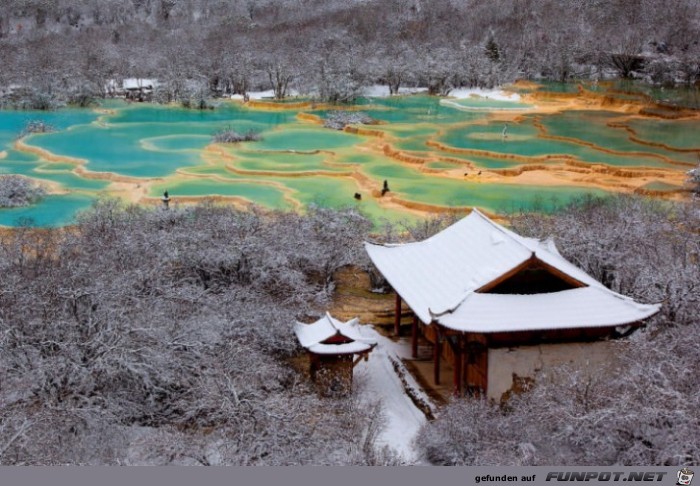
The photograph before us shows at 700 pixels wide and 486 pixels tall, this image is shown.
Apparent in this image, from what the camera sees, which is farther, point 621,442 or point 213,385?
point 213,385

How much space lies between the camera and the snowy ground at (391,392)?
11.5 meters

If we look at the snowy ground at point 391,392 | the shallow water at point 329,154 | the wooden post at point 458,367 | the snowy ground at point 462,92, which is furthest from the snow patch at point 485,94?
the wooden post at point 458,367

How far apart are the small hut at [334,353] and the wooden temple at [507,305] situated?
1.22 metres

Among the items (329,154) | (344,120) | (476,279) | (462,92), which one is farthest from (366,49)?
(476,279)

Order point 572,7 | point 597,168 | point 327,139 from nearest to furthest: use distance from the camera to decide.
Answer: point 597,168
point 327,139
point 572,7

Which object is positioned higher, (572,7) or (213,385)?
(572,7)

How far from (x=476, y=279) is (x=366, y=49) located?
59.9 m

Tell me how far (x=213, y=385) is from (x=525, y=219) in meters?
11.1

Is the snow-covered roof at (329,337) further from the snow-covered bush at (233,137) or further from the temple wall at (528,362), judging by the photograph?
A: the snow-covered bush at (233,137)

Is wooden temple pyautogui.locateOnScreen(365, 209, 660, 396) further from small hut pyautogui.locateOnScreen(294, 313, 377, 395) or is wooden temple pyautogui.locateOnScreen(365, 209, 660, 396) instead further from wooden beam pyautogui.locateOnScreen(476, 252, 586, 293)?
small hut pyautogui.locateOnScreen(294, 313, 377, 395)

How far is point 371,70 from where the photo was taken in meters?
62.7

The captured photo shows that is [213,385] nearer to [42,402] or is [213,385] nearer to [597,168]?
[42,402]

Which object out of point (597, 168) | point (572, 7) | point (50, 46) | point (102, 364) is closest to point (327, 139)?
point (597, 168)

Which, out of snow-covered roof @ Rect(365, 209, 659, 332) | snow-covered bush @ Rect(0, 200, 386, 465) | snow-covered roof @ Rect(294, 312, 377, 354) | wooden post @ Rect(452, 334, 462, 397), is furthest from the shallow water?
wooden post @ Rect(452, 334, 462, 397)
